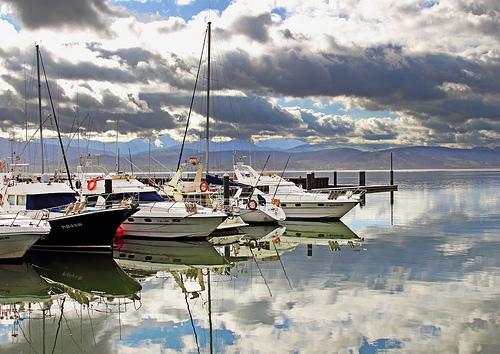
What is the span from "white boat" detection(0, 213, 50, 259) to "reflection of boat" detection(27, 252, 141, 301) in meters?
0.91

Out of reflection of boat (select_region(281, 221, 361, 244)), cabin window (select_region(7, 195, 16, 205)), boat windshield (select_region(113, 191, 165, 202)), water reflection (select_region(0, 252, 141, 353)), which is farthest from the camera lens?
boat windshield (select_region(113, 191, 165, 202))

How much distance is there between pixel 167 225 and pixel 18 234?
26.3 ft

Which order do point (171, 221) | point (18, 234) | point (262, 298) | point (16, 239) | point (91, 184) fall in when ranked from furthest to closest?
point (91, 184), point (171, 221), point (16, 239), point (18, 234), point (262, 298)

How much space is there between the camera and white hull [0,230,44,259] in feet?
68.6

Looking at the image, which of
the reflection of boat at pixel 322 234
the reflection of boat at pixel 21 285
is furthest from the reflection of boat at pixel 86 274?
the reflection of boat at pixel 322 234

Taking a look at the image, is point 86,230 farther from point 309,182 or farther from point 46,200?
point 309,182

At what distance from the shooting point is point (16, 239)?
21.1 meters

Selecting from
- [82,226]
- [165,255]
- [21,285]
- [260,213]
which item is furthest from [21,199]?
[260,213]

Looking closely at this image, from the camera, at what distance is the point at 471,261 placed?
2205 cm

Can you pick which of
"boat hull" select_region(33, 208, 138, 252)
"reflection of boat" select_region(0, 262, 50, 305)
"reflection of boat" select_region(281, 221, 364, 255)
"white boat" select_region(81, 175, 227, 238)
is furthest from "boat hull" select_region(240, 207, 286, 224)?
"reflection of boat" select_region(0, 262, 50, 305)

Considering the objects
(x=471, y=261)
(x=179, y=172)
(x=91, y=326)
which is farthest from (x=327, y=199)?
(x=91, y=326)

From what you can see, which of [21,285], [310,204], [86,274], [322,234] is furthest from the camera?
[310,204]

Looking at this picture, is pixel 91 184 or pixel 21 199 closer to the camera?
pixel 21 199

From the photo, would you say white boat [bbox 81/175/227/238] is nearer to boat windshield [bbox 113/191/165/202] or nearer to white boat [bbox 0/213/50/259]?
boat windshield [bbox 113/191/165/202]
